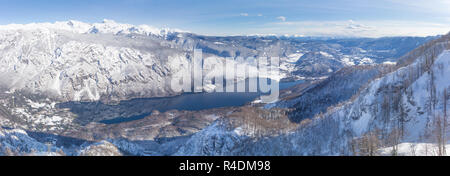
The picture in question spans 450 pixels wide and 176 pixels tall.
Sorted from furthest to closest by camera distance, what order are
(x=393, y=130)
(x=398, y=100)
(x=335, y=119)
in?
(x=335, y=119) → (x=398, y=100) → (x=393, y=130)

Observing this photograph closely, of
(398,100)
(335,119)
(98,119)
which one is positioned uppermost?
(398,100)

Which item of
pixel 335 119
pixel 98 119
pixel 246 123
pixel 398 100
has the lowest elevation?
Result: pixel 98 119
